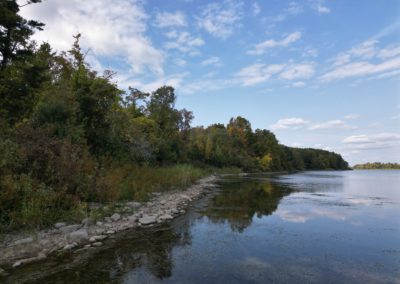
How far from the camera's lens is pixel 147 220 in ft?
37.8

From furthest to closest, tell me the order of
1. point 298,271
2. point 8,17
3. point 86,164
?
point 8,17
point 86,164
point 298,271

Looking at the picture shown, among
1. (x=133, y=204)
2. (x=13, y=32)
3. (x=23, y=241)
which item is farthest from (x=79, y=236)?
(x=13, y=32)

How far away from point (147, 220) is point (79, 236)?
316cm

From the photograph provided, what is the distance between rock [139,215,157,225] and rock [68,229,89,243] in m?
2.60

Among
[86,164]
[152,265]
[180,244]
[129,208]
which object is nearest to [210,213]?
[129,208]

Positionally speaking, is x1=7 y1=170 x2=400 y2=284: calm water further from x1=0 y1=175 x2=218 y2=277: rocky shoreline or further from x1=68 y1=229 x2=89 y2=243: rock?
x1=68 y1=229 x2=89 y2=243: rock

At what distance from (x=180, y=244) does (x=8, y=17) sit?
13.8 metres

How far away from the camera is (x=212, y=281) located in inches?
247

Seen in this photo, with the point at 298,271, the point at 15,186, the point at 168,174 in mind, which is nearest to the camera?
the point at 298,271

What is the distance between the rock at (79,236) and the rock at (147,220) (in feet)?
8.52

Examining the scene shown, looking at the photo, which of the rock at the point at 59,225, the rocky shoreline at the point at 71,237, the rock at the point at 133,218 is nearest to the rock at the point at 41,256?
the rocky shoreline at the point at 71,237

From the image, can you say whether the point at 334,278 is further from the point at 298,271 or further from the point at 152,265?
the point at 152,265

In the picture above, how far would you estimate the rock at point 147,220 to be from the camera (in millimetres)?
11281

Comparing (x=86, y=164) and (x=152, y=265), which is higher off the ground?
(x=86, y=164)
